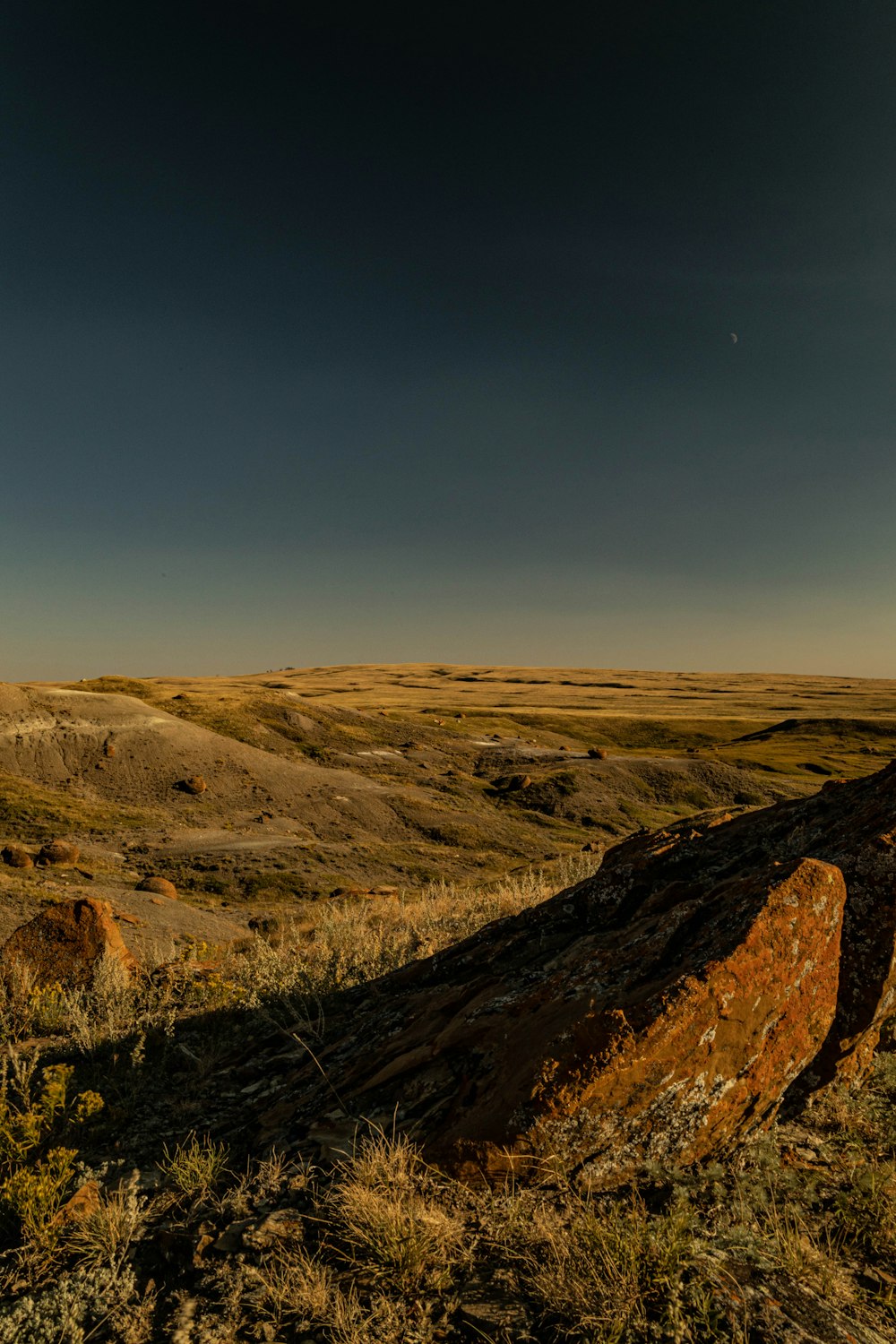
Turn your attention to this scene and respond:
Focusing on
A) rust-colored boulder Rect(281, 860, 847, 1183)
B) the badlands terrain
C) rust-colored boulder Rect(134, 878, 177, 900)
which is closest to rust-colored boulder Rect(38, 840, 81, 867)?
rust-colored boulder Rect(134, 878, 177, 900)

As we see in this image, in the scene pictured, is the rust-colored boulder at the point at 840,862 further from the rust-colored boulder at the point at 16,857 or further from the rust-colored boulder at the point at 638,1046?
the rust-colored boulder at the point at 16,857

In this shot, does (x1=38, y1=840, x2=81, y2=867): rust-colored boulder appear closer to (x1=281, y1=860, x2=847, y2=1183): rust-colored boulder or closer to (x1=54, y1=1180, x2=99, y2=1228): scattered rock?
(x1=54, y1=1180, x2=99, y2=1228): scattered rock

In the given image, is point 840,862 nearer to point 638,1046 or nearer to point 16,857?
point 638,1046

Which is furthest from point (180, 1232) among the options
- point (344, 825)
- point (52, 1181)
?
point (344, 825)

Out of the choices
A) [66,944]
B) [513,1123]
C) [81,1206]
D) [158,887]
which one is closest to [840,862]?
[513,1123]

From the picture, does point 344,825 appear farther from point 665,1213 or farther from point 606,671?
point 606,671

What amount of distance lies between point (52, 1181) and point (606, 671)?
200 metres

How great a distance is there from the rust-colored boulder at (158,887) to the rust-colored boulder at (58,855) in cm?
259

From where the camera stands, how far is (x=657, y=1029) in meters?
3.16

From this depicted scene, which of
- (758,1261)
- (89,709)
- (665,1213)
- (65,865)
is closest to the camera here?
(758,1261)

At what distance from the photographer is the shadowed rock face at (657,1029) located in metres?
3.12

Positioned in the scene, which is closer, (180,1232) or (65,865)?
(180,1232)

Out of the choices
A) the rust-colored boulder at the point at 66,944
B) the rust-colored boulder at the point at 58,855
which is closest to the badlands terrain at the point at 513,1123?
the rust-colored boulder at the point at 66,944

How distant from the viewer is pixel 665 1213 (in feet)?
9.89
